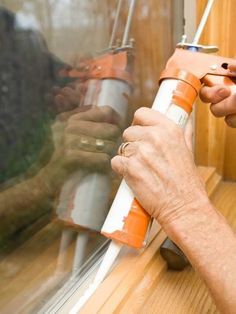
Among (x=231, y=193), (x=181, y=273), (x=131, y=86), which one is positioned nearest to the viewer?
(x=181, y=273)

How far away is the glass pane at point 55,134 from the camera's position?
474 mm

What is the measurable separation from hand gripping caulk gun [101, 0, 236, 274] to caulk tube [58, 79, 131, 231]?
0.30 ft

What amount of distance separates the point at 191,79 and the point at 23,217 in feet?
0.96

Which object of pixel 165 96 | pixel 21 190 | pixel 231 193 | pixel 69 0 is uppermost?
pixel 69 0

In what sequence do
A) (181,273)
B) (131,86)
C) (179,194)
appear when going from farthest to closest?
(131,86) → (181,273) → (179,194)

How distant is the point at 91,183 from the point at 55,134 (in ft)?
0.32

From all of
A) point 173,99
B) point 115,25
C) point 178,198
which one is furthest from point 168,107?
point 115,25

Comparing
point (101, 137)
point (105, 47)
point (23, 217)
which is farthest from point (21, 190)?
point (105, 47)

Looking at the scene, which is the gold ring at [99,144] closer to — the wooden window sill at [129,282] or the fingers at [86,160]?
the fingers at [86,160]

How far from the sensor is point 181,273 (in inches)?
21.7

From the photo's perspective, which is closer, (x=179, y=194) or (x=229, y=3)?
(x=179, y=194)

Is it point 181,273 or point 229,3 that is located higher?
point 229,3

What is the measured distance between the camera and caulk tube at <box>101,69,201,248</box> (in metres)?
0.47

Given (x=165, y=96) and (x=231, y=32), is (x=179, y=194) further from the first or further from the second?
(x=231, y=32)
